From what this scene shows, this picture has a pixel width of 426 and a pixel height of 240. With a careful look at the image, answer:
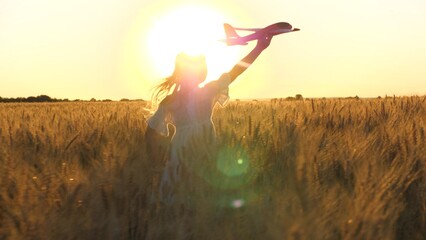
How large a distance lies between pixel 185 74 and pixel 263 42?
462 mm

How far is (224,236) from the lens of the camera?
1.22m

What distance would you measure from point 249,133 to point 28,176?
56.2 inches

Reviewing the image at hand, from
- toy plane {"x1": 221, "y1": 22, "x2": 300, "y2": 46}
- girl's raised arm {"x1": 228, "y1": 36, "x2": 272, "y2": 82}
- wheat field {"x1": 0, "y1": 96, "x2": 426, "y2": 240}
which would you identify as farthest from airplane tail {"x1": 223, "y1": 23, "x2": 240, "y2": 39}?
wheat field {"x1": 0, "y1": 96, "x2": 426, "y2": 240}

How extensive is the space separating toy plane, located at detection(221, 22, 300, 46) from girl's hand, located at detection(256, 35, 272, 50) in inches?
0.7

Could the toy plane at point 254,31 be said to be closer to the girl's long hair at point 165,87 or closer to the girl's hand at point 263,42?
the girl's hand at point 263,42

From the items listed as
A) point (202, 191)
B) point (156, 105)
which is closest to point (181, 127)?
point (156, 105)

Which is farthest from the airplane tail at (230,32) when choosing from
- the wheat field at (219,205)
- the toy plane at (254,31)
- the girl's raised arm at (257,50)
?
the wheat field at (219,205)

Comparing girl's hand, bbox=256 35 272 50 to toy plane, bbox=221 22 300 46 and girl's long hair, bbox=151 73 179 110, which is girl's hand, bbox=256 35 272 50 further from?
girl's long hair, bbox=151 73 179 110

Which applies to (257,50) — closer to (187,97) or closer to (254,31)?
(254,31)

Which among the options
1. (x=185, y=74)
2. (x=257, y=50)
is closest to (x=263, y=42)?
(x=257, y=50)

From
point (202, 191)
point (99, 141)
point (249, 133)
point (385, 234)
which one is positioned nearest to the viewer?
point (385, 234)

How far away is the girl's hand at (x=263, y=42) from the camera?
268 centimetres

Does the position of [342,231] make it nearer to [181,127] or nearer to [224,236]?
[224,236]

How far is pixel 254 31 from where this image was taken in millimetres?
2682
